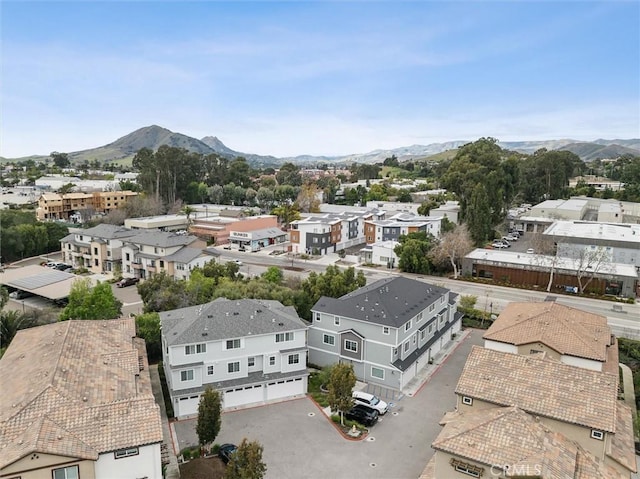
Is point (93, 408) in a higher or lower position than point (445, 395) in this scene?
higher

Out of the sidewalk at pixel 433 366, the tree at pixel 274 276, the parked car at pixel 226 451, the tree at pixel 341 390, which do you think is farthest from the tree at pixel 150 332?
the sidewalk at pixel 433 366

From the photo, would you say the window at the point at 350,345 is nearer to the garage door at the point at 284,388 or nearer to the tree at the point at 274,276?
the garage door at the point at 284,388

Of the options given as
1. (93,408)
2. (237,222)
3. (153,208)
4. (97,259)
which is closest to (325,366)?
(93,408)

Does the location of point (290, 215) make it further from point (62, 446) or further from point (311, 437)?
point (62, 446)

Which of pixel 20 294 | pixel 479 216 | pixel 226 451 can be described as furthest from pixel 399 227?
pixel 226 451

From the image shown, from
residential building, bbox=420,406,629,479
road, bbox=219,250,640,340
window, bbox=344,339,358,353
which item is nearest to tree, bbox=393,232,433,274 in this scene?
road, bbox=219,250,640,340

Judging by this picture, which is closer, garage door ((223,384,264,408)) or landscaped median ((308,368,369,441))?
landscaped median ((308,368,369,441))

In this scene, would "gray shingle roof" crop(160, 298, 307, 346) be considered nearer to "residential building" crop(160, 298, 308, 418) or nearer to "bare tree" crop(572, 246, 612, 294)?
"residential building" crop(160, 298, 308, 418)
